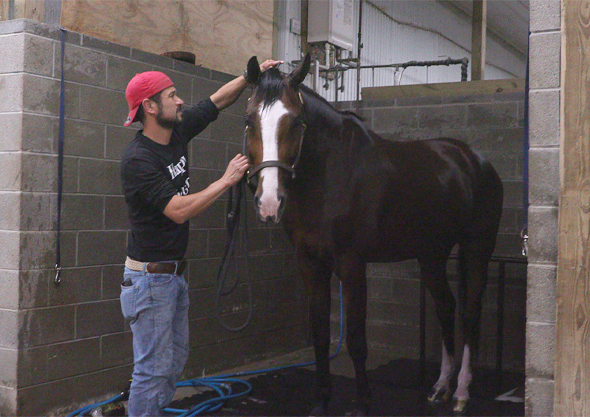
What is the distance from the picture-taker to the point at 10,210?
2.85m

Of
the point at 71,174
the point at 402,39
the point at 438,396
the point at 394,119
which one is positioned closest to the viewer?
the point at 71,174

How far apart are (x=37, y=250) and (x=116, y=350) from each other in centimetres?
75

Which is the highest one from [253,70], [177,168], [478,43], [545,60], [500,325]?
[478,43]

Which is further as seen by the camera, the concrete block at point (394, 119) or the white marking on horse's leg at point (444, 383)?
the concrete block at point (394, 119)

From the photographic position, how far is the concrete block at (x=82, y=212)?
3.03 m

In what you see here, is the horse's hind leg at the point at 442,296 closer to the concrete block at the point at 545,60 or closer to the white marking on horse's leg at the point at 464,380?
the white marking on horse's leg at the point at 464,380

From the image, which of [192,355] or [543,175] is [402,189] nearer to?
[543,175]

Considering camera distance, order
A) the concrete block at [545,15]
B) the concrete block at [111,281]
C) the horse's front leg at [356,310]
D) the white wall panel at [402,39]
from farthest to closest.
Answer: the white wall panel at [402,39] < the concrete block at [111,281] < the horse's front leg at [356,310] < the concrete block at [545,15]

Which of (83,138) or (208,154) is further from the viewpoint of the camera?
(208,154)

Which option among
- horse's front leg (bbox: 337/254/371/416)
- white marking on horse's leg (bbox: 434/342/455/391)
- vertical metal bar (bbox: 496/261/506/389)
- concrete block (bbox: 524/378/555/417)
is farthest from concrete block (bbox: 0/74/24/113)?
vertical metal bar (bbox: 496/261/506/389)

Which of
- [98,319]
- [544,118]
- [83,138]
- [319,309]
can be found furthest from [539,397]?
[83,138]

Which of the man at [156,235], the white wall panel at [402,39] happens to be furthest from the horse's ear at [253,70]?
the white wall panel at [402,39]

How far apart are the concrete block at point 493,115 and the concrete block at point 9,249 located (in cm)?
311

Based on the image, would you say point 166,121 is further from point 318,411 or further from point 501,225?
point 501,225
